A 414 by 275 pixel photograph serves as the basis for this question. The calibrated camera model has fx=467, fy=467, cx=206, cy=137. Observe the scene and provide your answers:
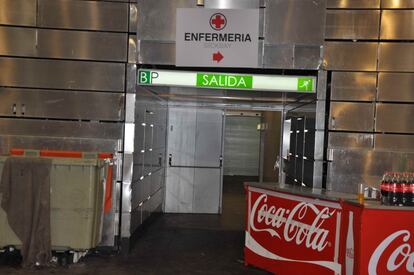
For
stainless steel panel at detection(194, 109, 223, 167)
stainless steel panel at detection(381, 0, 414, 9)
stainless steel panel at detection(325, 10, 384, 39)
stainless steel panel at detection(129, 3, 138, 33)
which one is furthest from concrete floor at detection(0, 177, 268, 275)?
stainless steel panel at detection(381, 0, 414, 9)

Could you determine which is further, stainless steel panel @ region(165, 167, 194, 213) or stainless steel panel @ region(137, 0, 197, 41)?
stainless steel panel @ region(165, 167, 194, 213)

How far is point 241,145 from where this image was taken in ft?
62.3

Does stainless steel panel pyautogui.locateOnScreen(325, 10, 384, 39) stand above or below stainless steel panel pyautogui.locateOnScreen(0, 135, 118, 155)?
above

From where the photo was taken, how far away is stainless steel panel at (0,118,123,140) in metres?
6.78

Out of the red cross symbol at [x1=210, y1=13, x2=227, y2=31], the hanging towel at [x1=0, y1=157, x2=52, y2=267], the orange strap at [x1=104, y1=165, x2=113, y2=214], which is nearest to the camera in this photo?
the hanging towel at [x1=0, y1=157, x2=52, y2=267]

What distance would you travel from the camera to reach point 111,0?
6.77 m

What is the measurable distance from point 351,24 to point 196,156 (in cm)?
462

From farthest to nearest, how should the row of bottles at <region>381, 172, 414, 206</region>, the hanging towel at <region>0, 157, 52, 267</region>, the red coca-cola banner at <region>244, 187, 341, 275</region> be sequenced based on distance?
the hanging towel at <region>0, 157, 52, 267</region>, the red coca-cola banner at <region>244, 187, 341, 275</region>, the row of bottles at <region>381, 172, 414, 206</region>

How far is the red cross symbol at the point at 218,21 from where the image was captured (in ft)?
22.0

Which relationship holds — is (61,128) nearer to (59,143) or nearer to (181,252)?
(59,143)

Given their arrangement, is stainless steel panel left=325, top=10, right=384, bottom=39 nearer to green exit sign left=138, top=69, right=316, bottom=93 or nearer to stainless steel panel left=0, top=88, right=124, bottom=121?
green exit sign left=138, top=69, right=316, bottom=93

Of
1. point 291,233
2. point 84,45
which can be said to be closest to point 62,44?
point 84,45

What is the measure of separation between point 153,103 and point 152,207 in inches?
81.1

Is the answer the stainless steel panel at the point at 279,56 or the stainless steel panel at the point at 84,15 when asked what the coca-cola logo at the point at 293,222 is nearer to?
the stainless steel panel at the point at 279,56
